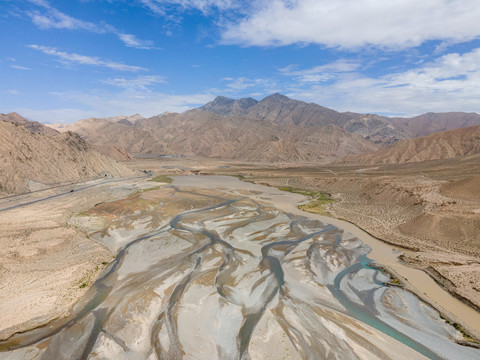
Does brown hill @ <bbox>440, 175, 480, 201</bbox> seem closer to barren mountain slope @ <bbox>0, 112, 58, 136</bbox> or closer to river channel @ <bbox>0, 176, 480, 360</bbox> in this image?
river channel @ <bbox>0, 176, 480, 360</bbox>

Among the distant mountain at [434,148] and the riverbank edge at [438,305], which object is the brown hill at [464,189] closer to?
the riverbank edge at [438,305]

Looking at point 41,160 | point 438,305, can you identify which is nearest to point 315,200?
point 438,305

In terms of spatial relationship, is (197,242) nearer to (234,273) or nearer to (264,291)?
(234,273)

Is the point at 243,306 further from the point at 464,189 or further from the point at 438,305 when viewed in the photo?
the point at 464,189

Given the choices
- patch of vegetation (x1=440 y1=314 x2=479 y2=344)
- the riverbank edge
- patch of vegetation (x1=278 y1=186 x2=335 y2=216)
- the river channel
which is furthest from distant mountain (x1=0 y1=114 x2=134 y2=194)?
patch of vegetation (x1=440 y1=314 x2=479 y2=344)

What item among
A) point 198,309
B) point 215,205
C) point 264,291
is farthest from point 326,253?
point 215,205

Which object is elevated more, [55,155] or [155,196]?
[55,155]
